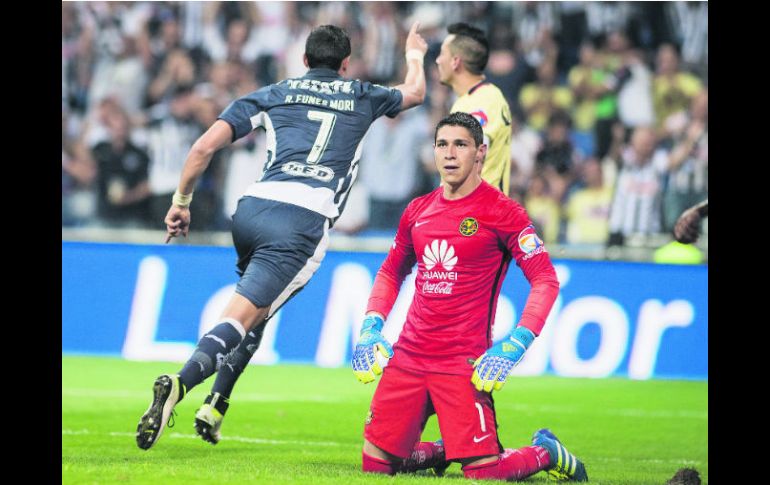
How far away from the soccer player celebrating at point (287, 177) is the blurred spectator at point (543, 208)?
6904 mm

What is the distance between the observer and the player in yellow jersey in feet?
27.6

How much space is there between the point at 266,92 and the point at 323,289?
551 cm

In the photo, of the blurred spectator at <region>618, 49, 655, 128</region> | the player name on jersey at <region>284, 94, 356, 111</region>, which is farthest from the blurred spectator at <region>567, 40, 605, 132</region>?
the player name on jersey at <region>284, 94, 356, 111</region>

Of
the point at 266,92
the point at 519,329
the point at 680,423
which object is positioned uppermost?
the point at 266,92

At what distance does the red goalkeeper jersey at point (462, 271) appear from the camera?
21.5ft

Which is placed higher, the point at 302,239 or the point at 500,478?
the point at 302,239

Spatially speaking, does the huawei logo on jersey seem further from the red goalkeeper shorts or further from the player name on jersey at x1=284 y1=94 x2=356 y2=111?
the player name on jersey at x1=284 y1=94 x2=356 y2=111

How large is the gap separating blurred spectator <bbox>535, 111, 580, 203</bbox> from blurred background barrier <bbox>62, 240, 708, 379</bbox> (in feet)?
6.77

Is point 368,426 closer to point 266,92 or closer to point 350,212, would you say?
point 266,92

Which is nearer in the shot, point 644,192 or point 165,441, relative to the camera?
point 165,441

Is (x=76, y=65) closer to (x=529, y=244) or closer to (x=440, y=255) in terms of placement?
(x=440, y=255)

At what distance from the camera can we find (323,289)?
12680mm
